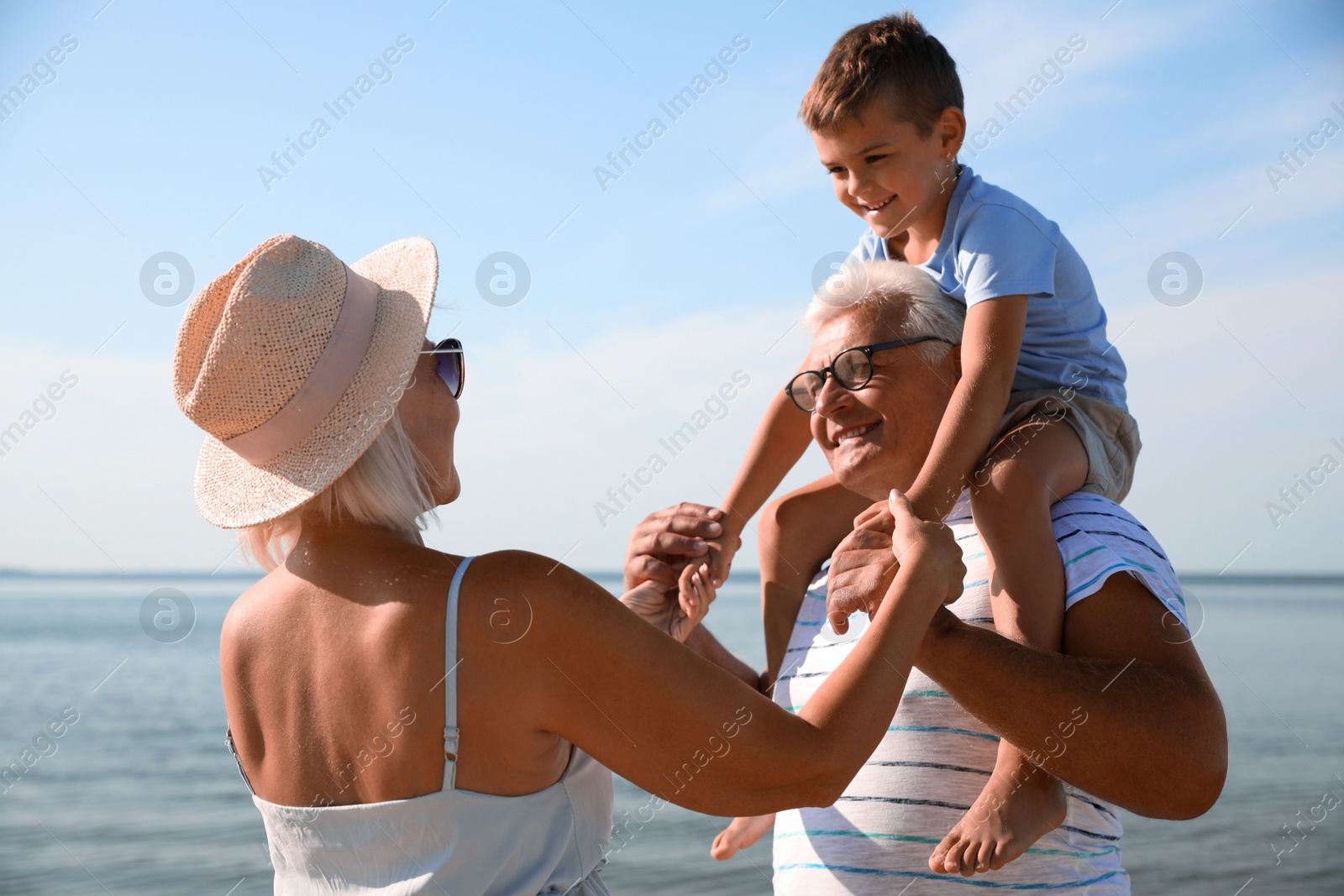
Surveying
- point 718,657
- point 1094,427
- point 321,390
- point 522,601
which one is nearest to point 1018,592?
point 1094,427

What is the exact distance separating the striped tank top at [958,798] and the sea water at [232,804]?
0.41 ft

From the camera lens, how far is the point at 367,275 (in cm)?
211

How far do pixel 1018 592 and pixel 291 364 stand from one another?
1611 millimetres

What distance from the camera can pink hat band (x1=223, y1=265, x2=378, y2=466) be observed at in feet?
5.78

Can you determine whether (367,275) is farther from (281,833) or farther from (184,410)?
(281,833)

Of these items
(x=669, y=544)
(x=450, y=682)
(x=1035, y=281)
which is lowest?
(x=450, y=682)

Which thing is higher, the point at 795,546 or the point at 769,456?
the point at 769,456

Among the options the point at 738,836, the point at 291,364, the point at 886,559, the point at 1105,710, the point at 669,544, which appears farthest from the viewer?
the point at 738,836

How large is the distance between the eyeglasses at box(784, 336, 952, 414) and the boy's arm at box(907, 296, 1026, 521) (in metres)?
0.18

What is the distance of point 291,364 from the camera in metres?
1.75

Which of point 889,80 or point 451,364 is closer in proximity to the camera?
point 451,364

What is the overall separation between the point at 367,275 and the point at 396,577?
29.9 inches

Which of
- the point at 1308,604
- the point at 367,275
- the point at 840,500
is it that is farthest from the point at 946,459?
the point at 1308,604

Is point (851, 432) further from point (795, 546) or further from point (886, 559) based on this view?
point (886, 559)
